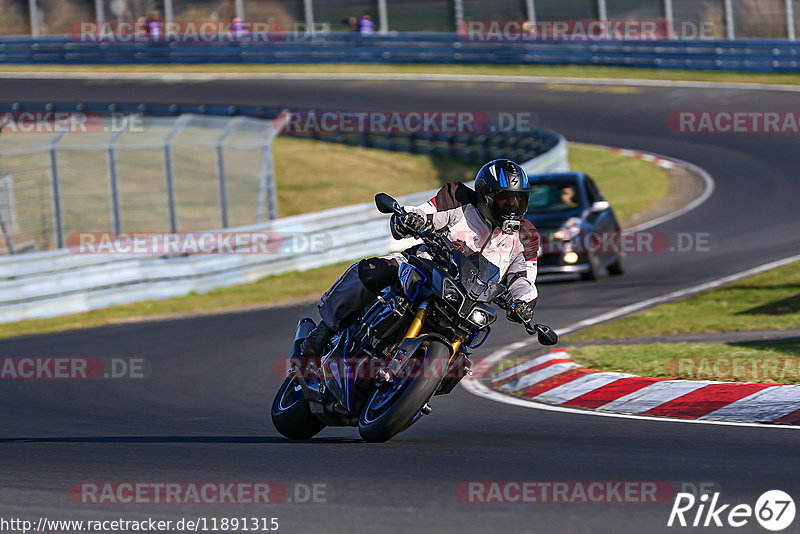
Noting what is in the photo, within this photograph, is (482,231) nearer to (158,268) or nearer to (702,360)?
(702,360)

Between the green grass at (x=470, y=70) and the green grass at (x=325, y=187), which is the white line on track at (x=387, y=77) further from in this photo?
the green grass at (x=325, y=187)


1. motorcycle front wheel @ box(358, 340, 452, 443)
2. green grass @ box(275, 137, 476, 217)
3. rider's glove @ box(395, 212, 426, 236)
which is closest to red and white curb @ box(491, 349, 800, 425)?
motorcycle front wheel @ box(358, 340, 452, 443)

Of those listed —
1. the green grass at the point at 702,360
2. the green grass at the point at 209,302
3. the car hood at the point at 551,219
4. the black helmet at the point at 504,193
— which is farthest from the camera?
the car hood at the point at 551,219

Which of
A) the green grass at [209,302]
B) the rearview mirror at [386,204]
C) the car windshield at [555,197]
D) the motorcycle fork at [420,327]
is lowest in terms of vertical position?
the green grass at [209,302]

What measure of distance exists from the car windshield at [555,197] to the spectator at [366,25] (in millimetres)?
27935

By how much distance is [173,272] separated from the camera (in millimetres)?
18438

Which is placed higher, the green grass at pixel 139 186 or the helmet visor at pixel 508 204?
the helmet visor at pixel 508 204

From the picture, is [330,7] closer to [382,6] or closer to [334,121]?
[382,6]

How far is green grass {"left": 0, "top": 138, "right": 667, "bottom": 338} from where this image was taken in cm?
1748

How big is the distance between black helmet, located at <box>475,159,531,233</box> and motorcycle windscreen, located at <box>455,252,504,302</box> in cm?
26

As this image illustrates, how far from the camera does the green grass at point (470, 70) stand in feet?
123

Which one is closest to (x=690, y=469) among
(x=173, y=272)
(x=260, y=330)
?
(x=260, y=330)

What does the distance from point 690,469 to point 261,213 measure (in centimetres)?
1742

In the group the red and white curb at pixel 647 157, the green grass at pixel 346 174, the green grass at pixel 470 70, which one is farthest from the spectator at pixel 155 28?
the red and white curb at pixel 647 157
